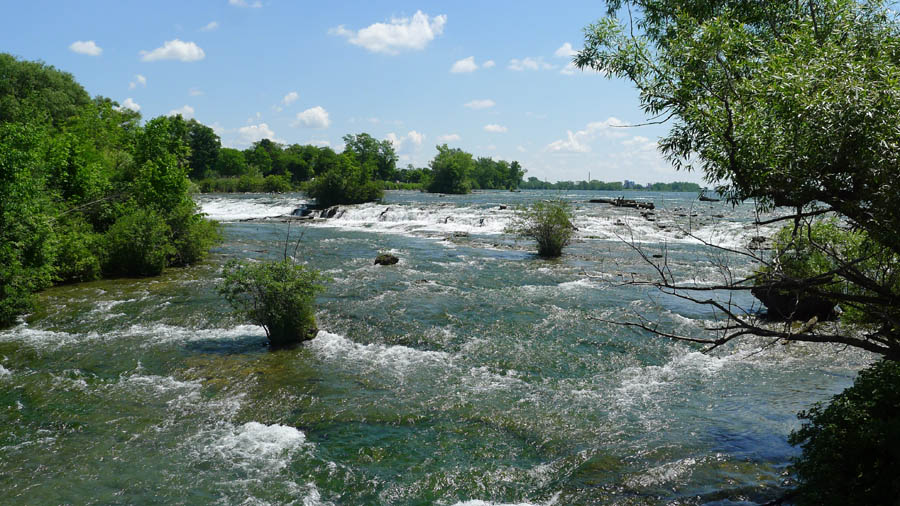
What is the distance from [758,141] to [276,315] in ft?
34.3

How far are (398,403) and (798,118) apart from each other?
7.47 m

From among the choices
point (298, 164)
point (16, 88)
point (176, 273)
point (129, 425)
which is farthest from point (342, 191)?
point (298, 164)

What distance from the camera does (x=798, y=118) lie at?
16.5ft

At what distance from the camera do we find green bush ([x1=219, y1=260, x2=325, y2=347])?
40.5 feet

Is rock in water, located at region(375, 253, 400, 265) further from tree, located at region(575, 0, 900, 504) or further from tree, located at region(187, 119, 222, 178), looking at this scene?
tree, located at region(187, 119, 222, 178)

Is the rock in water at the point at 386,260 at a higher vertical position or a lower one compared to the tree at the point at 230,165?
lower

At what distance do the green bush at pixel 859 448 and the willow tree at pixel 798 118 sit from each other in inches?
25.7

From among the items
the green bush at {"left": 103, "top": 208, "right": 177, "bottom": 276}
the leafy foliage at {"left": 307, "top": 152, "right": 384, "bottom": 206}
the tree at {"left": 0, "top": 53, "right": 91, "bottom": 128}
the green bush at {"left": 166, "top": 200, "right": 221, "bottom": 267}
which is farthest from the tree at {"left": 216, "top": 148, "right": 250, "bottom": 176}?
the green bush at {"left": 103, "top": 208, "right": 177, "bottom": 276}

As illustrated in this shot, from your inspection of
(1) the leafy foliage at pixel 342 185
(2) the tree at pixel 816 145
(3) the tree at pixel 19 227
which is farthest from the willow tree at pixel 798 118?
(1) the leafy foliage at pixel 342 185

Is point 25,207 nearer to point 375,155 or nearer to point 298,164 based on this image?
point 375,155

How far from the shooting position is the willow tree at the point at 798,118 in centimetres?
466

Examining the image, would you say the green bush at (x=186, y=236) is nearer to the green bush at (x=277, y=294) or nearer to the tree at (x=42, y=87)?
the green bush at (x=277, y=294)

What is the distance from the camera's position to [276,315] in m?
12.5

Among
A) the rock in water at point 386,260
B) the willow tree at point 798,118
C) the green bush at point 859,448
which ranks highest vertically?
the willow tree at point 798,118
